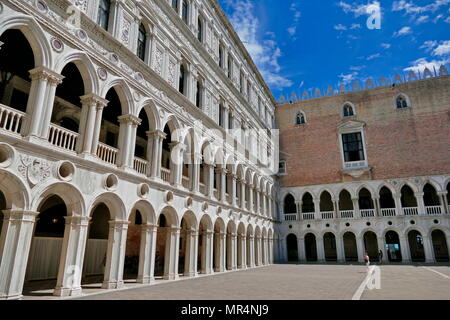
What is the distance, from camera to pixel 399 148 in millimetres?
27312

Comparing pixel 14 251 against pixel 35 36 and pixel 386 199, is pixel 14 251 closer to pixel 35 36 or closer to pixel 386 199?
pixel 35 36

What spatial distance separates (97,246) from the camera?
14.6 m

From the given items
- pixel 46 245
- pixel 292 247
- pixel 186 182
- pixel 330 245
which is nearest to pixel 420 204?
pixel 330 245

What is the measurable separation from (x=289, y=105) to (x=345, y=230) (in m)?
14.1

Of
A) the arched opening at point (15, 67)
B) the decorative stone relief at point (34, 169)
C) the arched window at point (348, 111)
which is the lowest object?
the decorative stone relief at point (34, 169)

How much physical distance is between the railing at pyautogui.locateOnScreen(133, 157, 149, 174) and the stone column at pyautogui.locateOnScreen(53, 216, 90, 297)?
3395mm

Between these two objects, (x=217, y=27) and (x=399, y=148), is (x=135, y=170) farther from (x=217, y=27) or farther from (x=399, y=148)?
(x=399, y=148)

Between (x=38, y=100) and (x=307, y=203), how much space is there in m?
27.9

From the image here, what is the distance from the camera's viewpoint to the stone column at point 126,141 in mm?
10742

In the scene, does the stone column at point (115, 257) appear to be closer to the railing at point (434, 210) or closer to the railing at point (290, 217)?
the railing at point (290, 217)

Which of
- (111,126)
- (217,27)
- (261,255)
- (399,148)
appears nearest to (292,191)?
(261,255)

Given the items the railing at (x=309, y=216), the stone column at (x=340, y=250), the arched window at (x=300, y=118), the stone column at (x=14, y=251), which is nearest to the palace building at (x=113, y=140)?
the stone column at (x=14, y=251)

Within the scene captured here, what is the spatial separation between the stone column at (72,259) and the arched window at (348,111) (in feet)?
90.7

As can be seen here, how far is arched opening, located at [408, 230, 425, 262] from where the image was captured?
27.1 meters
